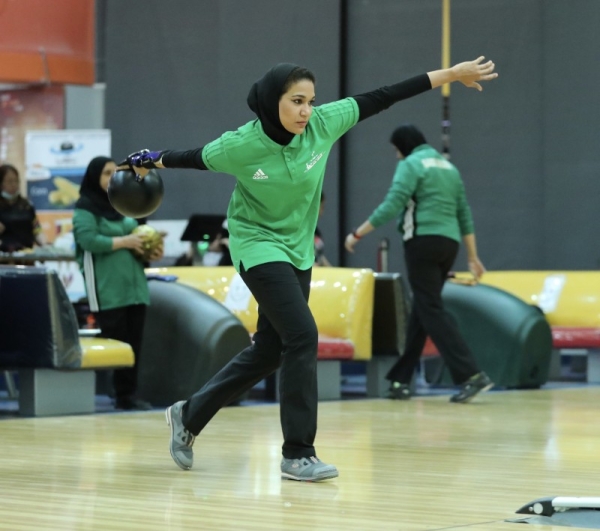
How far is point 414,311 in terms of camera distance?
333 inches

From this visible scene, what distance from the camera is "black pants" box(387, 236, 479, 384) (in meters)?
8.17

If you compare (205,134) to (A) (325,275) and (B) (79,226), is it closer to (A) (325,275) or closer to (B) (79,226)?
(A) (325,275)

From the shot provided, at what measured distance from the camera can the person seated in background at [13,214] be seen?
10477mm

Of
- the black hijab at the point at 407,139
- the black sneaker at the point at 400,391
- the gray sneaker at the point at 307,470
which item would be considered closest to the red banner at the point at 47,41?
the black hijab at the point at 407,139

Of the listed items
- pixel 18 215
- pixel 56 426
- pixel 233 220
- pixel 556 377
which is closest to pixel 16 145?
pixel 18 215

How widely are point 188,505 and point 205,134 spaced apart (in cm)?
1128

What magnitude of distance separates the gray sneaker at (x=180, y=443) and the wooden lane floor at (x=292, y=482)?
48 mm

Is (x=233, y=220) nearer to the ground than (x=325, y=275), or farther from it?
farther from it

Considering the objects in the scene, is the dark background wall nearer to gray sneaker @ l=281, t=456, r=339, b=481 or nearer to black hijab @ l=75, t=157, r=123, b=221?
black hijab @ l=75, t=157, r=123, b=221

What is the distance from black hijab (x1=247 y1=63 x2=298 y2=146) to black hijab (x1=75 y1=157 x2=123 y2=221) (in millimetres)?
3308

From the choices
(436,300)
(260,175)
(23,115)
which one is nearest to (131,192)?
(260,175)

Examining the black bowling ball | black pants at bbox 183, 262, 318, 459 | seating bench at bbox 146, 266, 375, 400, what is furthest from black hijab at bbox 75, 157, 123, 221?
black pants at bbox 183, 262, 318, 459

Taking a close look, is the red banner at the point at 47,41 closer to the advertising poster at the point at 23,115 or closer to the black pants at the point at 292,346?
the advertising poster at the point at 23,115

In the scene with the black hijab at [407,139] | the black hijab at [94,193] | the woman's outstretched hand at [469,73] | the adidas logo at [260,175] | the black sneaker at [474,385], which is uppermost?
the woman's outstretched hand at [469,73]
